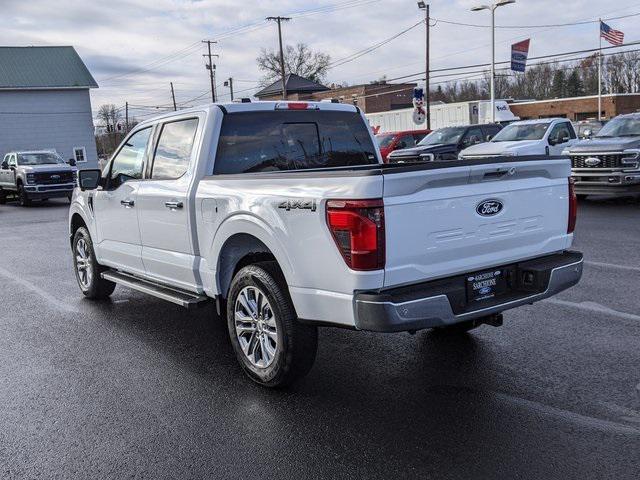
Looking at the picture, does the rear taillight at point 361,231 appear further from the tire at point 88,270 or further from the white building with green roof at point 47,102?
the white building with green roof at point 47,102

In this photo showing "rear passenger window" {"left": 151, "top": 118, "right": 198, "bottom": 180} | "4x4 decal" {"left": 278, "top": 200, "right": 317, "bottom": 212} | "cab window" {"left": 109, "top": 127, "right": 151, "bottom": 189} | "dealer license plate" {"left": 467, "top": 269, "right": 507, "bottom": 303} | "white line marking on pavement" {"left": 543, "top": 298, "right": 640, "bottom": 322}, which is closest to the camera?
"4x4 decal" {"left": 278, "top": 200, "right": 317, "bottom": 212}

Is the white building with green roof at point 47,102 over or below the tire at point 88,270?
over

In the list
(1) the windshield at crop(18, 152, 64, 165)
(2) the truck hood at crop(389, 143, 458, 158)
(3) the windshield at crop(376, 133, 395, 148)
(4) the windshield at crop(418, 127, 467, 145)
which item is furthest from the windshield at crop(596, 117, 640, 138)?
(1) the windshield at crop(18, 152, 64, 165)

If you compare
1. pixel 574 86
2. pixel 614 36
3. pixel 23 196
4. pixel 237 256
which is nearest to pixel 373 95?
pixel 574 86

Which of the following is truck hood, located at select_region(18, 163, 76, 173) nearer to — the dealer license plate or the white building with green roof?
the dealer license plate

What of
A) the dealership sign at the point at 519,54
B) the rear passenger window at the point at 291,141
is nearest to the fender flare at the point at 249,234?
the rear passenger window at the point at 291,141

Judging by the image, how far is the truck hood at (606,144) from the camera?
45.4 feet

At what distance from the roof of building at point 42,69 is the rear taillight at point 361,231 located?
48.0 meters

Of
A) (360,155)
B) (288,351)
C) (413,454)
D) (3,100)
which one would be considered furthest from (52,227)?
(3,100)

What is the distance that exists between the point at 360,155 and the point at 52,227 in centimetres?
1186

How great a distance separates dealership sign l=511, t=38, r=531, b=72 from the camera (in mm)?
31016

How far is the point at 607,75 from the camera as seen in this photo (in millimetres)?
82938

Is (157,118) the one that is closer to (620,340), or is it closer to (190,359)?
(190,359)

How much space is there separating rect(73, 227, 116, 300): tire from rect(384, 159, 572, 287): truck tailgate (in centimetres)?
453
